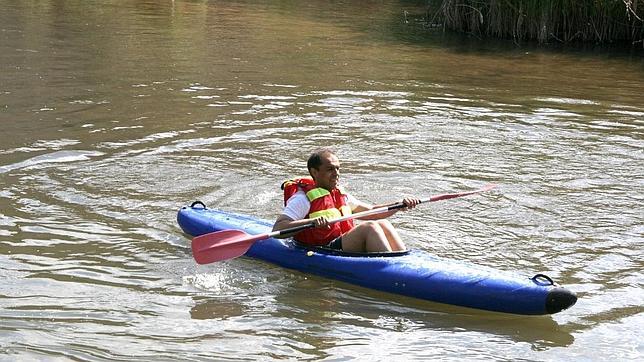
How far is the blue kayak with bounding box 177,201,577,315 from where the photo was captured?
566cm

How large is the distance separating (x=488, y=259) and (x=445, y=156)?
9.70ft

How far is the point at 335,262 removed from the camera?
6.31 metres

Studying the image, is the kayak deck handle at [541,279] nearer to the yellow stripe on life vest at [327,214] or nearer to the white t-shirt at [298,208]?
the yellow stripe on life vest at [327,214]

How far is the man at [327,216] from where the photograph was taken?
20.7 feet

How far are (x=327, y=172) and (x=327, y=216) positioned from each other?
296 millimetres

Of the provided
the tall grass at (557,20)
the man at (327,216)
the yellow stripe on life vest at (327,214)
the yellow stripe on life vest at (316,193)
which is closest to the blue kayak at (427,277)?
the man at (327,216)

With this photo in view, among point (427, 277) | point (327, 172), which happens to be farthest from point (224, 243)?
point (427, 277)

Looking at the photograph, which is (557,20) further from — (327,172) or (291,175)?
(327,172)

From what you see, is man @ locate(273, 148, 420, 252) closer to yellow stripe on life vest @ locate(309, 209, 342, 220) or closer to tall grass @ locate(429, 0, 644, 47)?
yellow stripe on life vest @ locate(309, 209, 342, 220)

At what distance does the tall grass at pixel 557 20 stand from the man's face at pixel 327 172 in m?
11.0

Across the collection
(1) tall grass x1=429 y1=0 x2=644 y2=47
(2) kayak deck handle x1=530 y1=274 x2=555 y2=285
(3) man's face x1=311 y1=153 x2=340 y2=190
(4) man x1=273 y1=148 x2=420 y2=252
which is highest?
(1) tall grass x1=429 y1=0 x2=644 y2=47

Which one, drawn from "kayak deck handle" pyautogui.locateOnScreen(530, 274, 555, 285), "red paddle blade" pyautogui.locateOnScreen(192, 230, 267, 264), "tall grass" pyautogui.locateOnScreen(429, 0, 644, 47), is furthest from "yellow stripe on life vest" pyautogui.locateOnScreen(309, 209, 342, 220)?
"tall grass" pyautogui.locateOnScreen(429, 0, 644, 47)

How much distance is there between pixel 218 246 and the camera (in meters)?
6.36

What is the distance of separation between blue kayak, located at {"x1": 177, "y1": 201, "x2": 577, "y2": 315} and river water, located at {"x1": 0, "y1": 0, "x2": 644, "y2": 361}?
0.09 m
